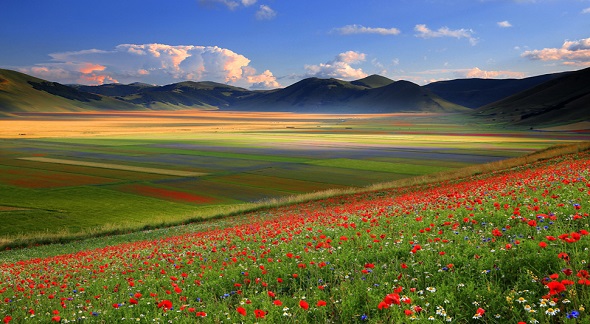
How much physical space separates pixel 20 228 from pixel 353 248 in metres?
36.7

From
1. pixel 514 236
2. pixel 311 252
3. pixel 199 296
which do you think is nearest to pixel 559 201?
pixel 514 236

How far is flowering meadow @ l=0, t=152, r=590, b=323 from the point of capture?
23.1ft

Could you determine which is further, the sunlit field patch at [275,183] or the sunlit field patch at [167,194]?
the sunlit field patch at [275,183]

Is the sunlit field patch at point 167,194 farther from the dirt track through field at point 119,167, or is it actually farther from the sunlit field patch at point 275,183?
the dirt track through field at point 119,167

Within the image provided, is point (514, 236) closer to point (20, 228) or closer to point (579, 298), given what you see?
point (579, 298)

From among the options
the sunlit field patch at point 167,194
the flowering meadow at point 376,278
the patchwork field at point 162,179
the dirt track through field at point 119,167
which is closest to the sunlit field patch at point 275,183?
the patchwork field at point 162,179

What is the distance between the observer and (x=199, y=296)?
9.54m

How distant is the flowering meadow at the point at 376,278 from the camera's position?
23.1 ft

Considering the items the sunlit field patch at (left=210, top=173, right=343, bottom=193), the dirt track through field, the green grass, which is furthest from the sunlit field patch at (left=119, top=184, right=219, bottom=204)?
the green grass

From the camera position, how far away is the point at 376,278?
8625mm

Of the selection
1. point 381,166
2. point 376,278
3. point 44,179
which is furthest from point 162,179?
point 376,278

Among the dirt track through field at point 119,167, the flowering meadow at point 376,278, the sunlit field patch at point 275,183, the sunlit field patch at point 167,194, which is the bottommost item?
the sunlit field patch at point 167,194

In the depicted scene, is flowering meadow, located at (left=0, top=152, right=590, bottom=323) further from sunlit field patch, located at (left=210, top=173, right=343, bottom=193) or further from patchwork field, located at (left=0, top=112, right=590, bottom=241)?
sunlit field patch, located at (left=210, top=173, right=343, bottom=193)

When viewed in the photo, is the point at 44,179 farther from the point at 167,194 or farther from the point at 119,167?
the point at 167,194
